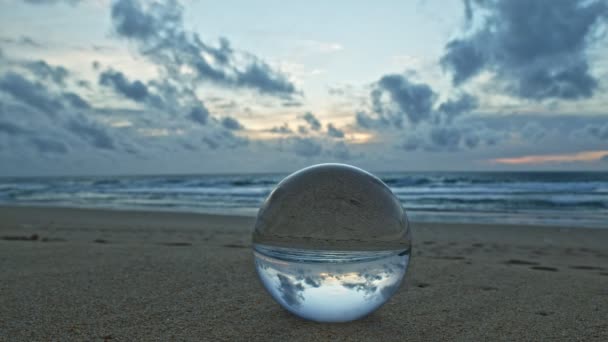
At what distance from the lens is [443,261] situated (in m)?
5.32

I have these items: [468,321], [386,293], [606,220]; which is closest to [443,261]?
[468,321]

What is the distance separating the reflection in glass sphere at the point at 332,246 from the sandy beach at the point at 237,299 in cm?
25

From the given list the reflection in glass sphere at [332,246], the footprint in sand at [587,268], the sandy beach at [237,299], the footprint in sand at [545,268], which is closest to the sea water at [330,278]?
the reflection in glass sphere at [332,246]

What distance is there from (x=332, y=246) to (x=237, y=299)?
4.28 ft

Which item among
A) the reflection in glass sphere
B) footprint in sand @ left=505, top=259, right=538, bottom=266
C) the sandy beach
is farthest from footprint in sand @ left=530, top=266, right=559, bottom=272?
the reflection in glass sphere

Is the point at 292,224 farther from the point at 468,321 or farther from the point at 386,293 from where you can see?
the point at 468,321

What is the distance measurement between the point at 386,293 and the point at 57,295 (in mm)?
2599

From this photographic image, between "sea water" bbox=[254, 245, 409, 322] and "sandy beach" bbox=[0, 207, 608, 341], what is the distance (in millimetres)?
186

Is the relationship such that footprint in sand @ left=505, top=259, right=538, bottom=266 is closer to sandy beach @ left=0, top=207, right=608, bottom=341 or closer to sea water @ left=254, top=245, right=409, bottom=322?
sandy beach @ left=0, top=207, right=608, bottom=341

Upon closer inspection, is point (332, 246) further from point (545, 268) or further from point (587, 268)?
point (587, 268)

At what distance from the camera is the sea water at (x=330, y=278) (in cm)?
245

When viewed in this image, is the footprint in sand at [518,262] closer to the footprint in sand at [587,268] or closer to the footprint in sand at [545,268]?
the footprint in sand at [545,268]

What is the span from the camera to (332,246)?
246cm

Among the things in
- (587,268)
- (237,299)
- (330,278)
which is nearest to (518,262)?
(587,268)
